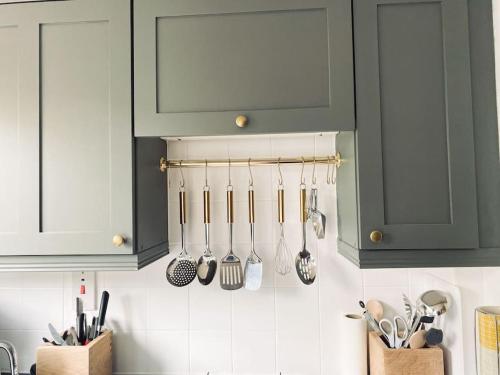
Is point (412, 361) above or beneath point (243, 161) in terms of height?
beneath

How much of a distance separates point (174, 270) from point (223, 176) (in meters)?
0.41

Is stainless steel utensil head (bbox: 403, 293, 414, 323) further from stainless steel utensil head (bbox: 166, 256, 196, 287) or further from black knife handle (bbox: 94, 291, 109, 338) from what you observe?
black knife handle (bbox: 94, 291, 109, 338)

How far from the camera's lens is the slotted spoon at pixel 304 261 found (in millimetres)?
1332

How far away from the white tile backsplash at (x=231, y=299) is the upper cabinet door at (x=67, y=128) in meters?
0.36

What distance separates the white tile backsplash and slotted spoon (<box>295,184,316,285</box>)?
4 centimetres

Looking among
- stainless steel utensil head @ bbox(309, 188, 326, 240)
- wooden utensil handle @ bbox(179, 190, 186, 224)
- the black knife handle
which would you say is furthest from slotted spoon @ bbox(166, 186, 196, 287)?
stainless steel utensil head @ bbox(309, 188, 326, 240)

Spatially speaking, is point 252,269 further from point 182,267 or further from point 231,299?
point 182,267

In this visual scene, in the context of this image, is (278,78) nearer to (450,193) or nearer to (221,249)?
(450,193)

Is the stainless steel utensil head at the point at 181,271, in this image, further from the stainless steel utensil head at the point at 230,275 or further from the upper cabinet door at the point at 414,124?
the upper cabinet door at the point at 414,124

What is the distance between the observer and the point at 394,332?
4.00ft

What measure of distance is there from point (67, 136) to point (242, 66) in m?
0.57

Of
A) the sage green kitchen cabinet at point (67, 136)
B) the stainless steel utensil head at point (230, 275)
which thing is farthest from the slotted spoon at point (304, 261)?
the sage green kitchen cabinet at point (67, 136)

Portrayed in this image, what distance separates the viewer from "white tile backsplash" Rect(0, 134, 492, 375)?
1.37 metres

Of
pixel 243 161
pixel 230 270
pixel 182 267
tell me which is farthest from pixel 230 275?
pixel 243 161
